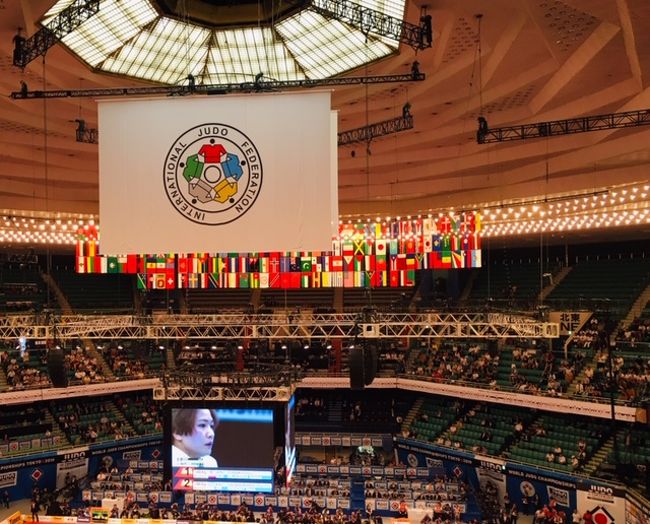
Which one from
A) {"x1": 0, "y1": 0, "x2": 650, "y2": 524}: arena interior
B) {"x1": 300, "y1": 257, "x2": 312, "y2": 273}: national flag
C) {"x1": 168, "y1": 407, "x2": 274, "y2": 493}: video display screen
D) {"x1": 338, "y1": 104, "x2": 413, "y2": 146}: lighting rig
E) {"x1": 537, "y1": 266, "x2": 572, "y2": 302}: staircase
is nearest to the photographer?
{"x1": 0, "y1": 0, "x2": 650, "y2": 524}: arena interior

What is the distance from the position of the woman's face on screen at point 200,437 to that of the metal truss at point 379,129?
11512 millimetres

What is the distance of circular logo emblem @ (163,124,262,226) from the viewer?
36.5 feet

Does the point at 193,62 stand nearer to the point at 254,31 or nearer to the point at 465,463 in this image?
the point at 254,31

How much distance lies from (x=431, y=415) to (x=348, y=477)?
617 cm

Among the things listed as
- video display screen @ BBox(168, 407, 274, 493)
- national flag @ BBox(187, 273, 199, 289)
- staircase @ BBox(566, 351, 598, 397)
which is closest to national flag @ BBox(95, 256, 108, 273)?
national flag @ BBox(187, 273, 199, 289)

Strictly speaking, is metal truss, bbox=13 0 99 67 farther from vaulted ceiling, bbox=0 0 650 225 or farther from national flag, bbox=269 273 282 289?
national flag, bbox=269 273 282 289

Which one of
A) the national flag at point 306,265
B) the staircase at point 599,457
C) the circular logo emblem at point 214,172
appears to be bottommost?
the staircase at point 599,457

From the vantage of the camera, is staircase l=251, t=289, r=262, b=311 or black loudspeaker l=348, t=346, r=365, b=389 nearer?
black loudspeaker l=348, t=346, r=365, b=389

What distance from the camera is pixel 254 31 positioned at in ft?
65.8

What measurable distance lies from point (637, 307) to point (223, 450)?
18.0m

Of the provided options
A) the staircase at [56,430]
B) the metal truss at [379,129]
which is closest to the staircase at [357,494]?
the staircase at [56,430]

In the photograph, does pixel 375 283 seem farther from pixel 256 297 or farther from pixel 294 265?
pixel 256 297

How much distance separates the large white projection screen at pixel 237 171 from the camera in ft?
36.7

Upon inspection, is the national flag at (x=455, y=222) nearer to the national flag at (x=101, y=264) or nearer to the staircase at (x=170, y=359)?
the national flag at (x=101, y=264)
